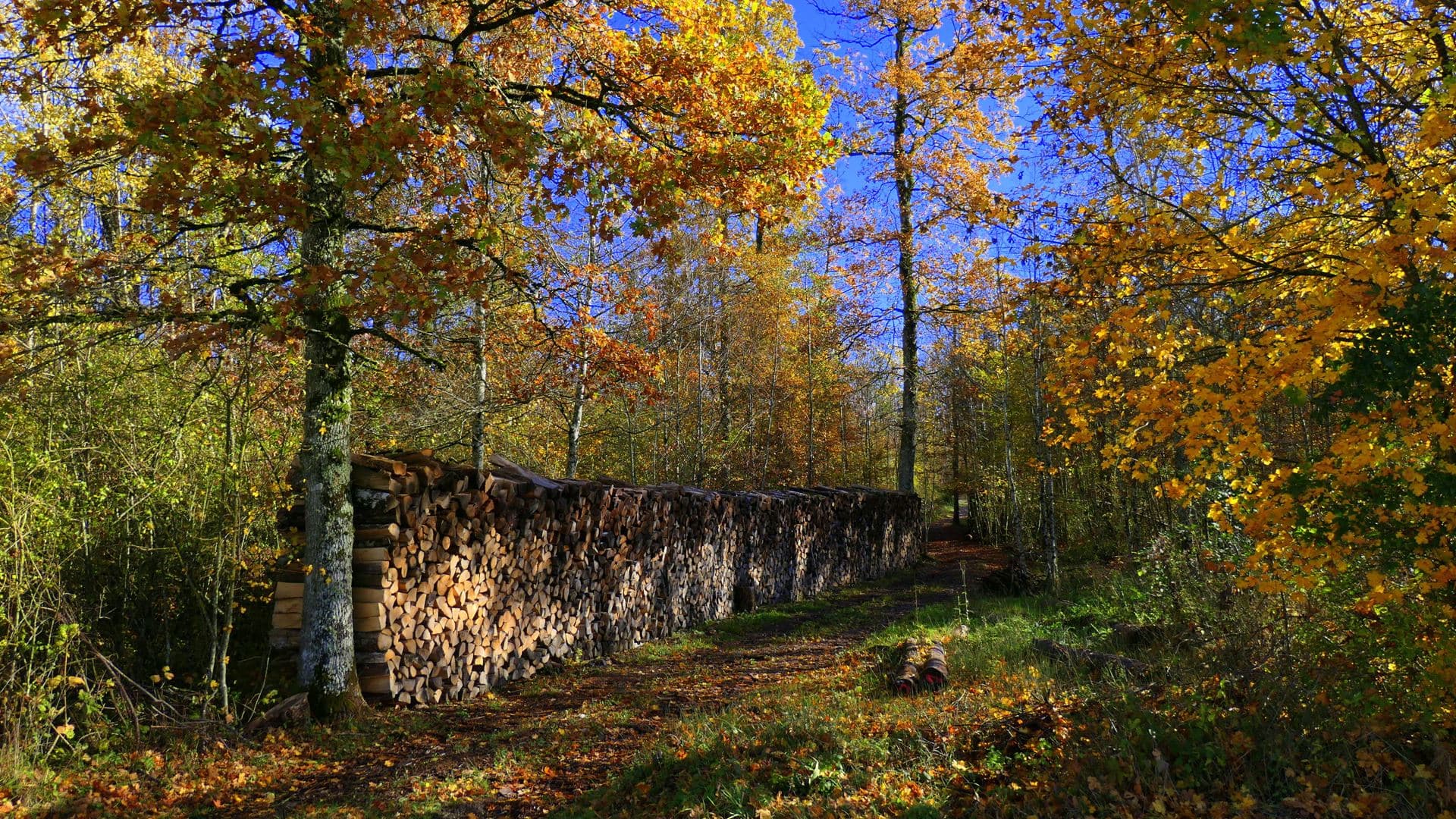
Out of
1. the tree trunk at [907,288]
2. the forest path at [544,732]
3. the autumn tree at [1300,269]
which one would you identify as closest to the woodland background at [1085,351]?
the autumn tree at [1300,269]

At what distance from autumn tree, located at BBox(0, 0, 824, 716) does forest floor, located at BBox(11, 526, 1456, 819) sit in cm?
111

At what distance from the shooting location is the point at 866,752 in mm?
4055

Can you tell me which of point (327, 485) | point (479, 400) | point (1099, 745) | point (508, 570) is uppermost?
point (479, 400)

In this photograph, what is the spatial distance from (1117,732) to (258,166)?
224 inches

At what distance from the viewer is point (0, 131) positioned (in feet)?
32.2

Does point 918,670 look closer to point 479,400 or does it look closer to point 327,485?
point 327,485

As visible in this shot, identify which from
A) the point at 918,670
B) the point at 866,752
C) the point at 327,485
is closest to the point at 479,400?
the point at 327,485

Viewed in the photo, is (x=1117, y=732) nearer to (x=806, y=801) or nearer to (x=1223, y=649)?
(x=1223, y=649)

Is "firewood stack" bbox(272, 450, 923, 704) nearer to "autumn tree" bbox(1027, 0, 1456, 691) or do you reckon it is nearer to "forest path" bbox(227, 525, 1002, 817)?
"forest path" bbox(227, 525, 1002, 817)

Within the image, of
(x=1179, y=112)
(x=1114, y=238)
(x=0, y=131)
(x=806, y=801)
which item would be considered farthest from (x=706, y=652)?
(x=0, y=131)

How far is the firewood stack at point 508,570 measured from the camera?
19.4 feet

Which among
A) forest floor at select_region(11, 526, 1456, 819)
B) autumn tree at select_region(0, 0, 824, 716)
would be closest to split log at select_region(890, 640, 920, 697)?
forest floor at select_region(11, 526, 1456, 819)

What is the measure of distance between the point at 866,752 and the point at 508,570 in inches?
163

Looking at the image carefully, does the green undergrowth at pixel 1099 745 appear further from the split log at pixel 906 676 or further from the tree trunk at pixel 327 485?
the tree trunk at pixel 327 485
